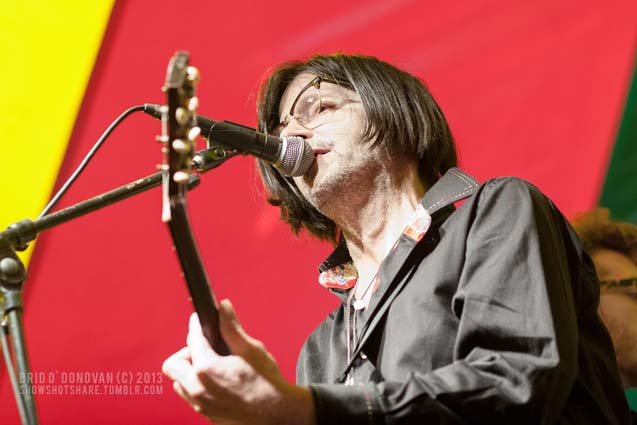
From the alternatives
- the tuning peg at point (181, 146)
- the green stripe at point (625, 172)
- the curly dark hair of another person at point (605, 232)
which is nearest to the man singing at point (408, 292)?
the tuning peg at point (181, 146)

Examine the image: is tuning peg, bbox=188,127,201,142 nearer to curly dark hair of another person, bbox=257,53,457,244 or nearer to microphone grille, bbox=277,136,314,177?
microphone grille, bbox=277,136,314,177

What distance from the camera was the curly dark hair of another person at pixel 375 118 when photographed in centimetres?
201

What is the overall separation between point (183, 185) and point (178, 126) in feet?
0.27

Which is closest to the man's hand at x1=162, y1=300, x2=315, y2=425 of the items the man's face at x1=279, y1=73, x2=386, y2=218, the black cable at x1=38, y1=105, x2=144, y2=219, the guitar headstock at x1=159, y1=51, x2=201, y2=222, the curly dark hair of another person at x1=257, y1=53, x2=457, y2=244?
the guitar headstock at x1=159, y1=51, x2=201, y2=222

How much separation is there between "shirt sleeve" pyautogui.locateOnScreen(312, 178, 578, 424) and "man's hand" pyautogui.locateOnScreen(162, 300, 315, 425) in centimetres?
5

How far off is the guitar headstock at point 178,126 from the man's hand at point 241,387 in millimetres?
181

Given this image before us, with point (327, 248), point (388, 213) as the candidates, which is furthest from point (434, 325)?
point (327, 248)

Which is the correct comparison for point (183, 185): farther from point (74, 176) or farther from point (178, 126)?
point (74, 176)

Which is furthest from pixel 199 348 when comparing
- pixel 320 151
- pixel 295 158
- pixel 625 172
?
pixel 625 172

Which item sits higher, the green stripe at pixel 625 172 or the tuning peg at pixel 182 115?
the tuning peg at pixel 182 115

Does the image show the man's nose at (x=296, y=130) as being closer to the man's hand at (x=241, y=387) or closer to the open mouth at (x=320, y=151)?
the open mouth at (x=320, y=151)

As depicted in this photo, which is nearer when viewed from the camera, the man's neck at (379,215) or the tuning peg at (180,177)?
the tuning peg at (180,177)

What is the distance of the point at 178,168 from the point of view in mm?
1148

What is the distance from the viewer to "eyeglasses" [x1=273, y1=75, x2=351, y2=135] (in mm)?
2039
